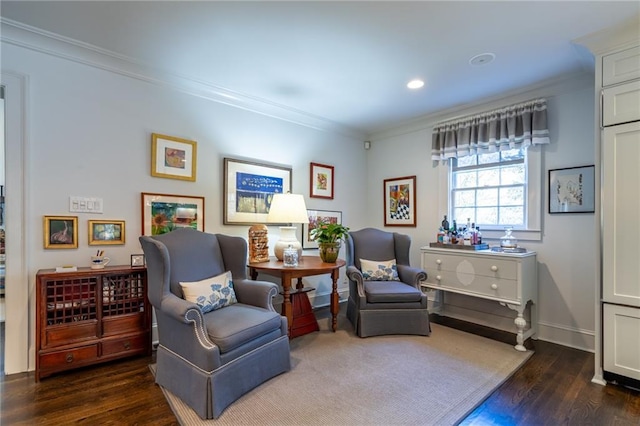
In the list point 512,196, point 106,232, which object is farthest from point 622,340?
point 106,232

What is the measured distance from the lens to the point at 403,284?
11.0 feet

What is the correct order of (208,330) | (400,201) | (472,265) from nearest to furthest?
(208,330) < (472,265) < (400,201)

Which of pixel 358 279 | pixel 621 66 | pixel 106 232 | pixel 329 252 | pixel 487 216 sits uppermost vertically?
pixel 621 66

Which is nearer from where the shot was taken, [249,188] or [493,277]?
[493,277]

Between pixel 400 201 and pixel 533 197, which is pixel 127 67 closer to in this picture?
pixel 400 201

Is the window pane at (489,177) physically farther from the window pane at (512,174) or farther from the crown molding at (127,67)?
the crown molding at (127,67)

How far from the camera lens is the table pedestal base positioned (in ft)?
10.2

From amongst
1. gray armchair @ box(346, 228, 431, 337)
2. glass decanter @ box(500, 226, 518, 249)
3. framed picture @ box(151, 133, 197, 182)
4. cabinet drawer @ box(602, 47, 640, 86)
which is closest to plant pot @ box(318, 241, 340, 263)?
gray armchair @ box(346, 228, 431, 337)

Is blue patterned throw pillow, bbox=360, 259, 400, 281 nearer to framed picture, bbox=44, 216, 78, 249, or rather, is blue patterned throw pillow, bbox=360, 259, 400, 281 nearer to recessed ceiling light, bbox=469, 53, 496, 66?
recessed ceiling light, bbox=469, 53, 496, 66

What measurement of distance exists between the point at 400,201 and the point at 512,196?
1.39 m

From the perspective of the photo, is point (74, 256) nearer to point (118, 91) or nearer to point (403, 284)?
point (118, 91)

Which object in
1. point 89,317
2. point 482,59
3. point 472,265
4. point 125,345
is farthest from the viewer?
point 472,265

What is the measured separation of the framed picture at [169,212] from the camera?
9.39 ft

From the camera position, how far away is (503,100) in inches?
135
